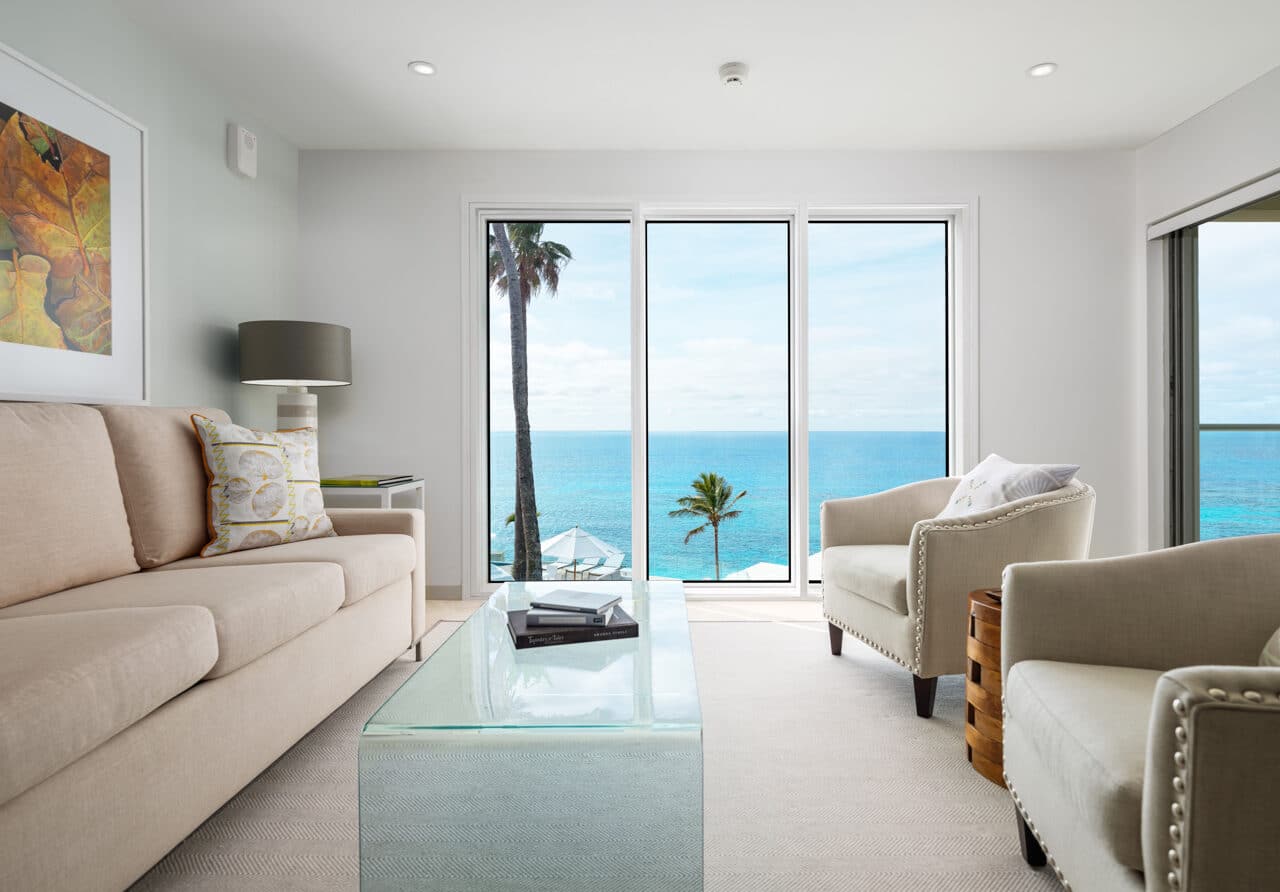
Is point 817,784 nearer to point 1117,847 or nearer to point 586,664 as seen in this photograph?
point 586,664

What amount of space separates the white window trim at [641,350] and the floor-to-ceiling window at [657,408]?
13mm

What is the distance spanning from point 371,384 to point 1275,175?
440 centimetres

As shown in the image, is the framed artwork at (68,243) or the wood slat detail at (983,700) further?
the framed artwork at (68,243)

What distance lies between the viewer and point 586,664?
61.9 inches

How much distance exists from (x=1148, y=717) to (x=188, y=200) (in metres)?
3.65

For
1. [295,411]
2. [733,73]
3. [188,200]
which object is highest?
[733,73]

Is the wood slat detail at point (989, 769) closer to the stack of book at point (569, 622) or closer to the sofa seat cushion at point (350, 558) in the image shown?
the stack of book at point (569, 622)

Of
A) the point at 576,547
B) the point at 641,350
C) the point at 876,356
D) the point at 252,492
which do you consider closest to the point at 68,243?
the point at 252,492

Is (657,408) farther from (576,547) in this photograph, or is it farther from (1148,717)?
(1148,717)

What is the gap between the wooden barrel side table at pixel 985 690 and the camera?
1813 millimetres

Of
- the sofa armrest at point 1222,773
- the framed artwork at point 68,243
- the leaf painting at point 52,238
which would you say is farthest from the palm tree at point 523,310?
the sofa armrest at point 1222,773

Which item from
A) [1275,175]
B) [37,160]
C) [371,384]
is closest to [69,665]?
[37,160]

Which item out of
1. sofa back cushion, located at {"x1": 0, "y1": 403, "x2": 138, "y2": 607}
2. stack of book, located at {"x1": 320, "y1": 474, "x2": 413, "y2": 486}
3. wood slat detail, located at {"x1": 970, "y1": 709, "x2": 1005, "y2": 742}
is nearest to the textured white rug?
wood slat detail, located at {"x1": 970, "y1": 709, "x2": 1005, "y2": 742}

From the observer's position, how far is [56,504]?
1878mm
